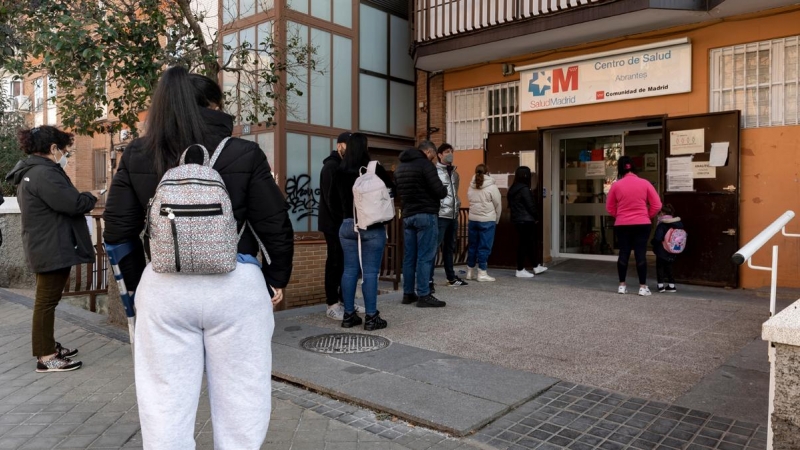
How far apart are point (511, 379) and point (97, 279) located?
20.7ft

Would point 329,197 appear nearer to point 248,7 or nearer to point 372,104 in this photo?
point 372,104

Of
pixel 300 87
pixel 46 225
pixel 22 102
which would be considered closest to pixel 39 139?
pixel 46 225

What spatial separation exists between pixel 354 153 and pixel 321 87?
7807 mm

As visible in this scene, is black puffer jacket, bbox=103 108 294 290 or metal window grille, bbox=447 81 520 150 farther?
metal window grille, bbox=447 81 520 150

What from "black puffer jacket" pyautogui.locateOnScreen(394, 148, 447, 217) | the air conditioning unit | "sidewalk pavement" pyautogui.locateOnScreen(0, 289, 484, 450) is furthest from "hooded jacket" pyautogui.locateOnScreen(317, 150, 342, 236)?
the air conditioning unit

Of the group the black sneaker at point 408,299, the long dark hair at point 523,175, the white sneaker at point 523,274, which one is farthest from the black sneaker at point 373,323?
the long dark hair at point 523,175

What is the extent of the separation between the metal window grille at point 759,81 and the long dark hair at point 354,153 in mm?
6300

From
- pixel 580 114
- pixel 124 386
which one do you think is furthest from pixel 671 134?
pixel 124 386

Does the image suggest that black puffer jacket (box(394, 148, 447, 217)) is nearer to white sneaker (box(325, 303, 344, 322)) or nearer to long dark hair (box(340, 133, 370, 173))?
long dark hair (box(340, 133, 370, 173))

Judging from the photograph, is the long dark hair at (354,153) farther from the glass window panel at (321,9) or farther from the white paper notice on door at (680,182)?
the glass window panel at (321,9)

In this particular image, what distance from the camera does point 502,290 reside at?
829 cm

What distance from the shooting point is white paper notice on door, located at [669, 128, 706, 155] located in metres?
8.85

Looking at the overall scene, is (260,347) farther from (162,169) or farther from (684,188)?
(684,188)

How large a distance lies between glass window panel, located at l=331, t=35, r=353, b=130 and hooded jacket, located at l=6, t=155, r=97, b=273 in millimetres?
8828
